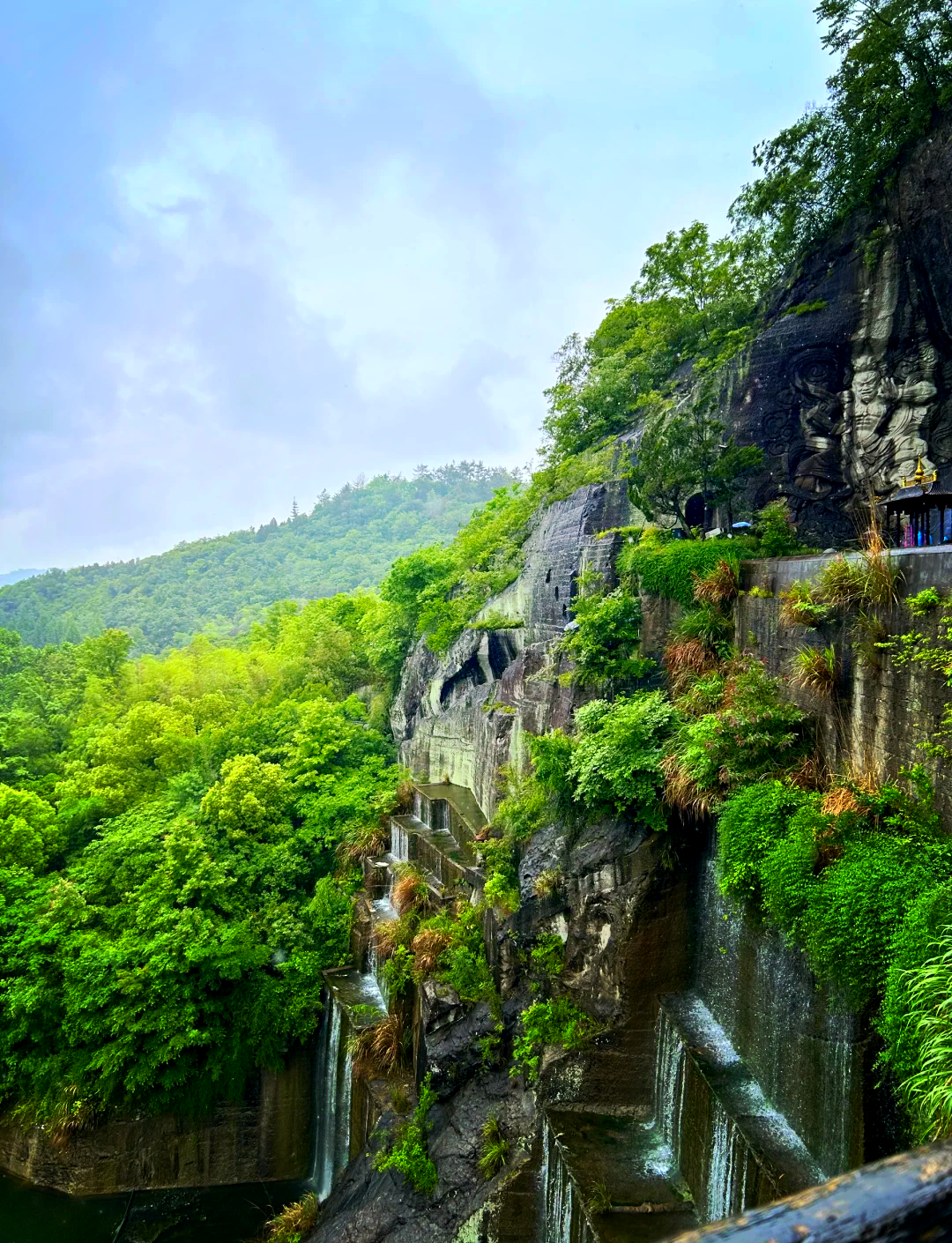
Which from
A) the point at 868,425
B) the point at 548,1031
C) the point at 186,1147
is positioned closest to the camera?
the point at 548,1031

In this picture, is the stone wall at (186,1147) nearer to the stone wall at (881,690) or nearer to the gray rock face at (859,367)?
the stone wall at (881,690)

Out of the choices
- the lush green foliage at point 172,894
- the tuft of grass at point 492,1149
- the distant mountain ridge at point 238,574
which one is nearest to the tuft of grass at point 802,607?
the tuft of grass at point 492,1149

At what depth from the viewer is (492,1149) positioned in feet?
31.2

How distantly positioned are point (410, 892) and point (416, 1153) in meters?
4.77

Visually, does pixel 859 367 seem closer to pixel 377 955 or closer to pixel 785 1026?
pixel 785 1026

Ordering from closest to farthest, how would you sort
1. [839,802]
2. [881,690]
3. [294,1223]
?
[839,802] → [881,690] → [294,1223]

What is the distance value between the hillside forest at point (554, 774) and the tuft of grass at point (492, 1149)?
85 centimetres

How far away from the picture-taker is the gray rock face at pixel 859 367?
48.3ft

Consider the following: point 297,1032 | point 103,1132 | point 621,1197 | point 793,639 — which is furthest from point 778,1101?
point 103,1132

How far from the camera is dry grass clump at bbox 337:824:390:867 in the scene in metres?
17.5

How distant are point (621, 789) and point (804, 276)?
14.0m

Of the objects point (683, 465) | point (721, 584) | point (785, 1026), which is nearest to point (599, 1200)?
point (785, 1026)

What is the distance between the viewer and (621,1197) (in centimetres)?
768

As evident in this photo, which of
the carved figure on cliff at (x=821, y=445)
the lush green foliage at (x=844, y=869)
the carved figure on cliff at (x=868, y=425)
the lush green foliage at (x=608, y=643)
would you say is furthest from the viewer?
the carved figure on cliff at (x=821, y=445)
